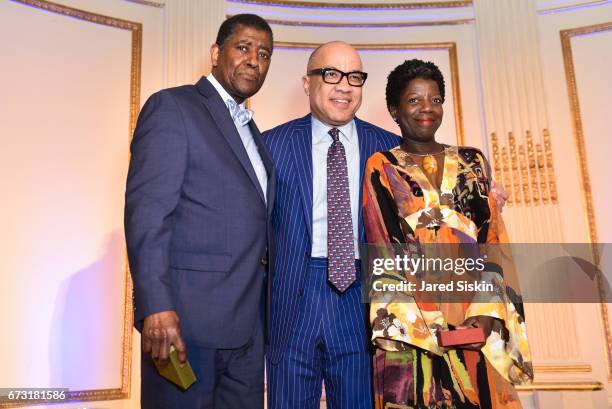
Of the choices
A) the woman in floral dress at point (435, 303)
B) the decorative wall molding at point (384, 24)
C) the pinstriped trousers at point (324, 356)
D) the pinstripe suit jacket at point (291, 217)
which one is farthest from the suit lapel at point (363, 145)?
the decorative wall molding at point (384, 24)

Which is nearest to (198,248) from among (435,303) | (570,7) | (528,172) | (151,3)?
(435,303)

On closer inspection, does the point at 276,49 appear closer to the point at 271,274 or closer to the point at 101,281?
the point at 101,281

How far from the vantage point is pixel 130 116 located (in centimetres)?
398

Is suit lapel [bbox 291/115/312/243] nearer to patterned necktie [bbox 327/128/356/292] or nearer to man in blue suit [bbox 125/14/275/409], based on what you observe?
patterned necktie [bbox 327/128/356/292]

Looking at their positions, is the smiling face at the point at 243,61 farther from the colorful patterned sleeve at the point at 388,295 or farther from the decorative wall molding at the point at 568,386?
the decorative wall molding at the point at 568,386

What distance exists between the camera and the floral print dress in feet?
6.30

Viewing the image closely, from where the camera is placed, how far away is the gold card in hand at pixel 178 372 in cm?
164

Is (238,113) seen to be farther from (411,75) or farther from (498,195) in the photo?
(498,195)

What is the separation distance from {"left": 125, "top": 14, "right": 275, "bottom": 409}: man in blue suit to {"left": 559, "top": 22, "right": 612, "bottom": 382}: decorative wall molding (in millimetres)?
2865

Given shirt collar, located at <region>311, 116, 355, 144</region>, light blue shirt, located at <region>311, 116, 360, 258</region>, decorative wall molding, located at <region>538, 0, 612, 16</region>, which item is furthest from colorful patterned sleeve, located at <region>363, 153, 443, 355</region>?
decorative wall molding, located at <region>538, 0, 612, 16</region>

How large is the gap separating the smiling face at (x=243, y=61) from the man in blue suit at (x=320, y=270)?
0.28 m

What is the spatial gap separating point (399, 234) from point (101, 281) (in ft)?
7.60

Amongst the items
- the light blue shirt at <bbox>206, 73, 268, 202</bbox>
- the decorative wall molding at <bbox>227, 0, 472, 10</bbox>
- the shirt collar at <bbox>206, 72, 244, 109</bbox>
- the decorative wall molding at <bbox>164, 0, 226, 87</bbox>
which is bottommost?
the light blue shirt at <bbox>206, 73, 268, 202</bbox>

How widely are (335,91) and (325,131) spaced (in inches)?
6.4
